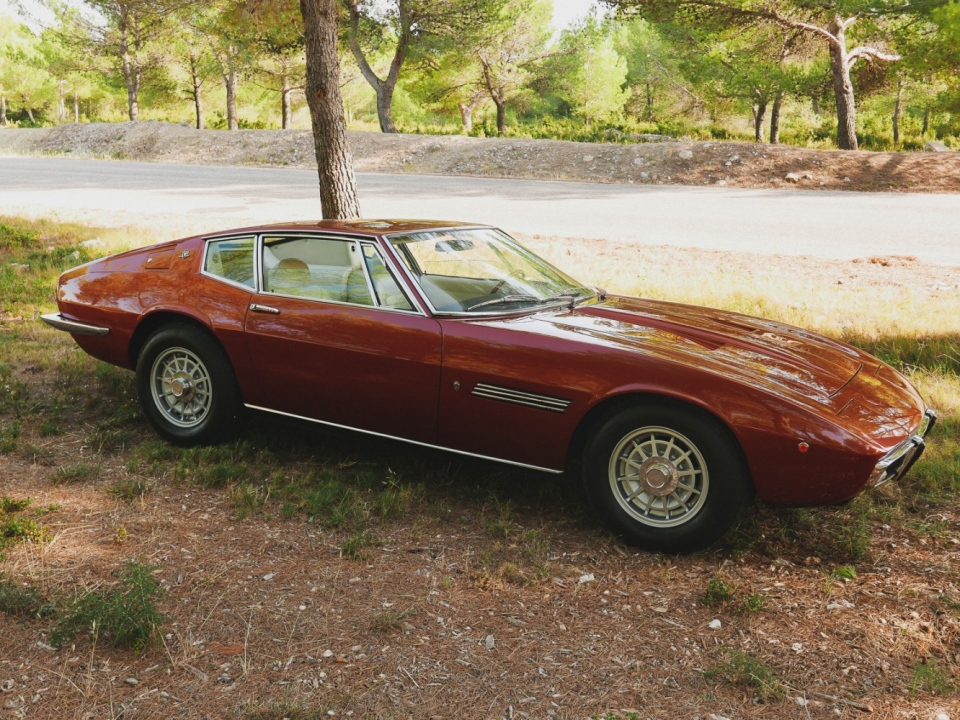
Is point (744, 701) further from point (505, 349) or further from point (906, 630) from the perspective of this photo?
point (505, 349)

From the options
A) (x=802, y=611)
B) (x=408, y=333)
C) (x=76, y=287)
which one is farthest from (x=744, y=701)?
(x=76, y=287)

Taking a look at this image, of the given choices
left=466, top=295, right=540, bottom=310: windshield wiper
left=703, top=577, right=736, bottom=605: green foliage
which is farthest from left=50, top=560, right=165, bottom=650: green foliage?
left=703, top=577, right=736, bottom=605: green foliage

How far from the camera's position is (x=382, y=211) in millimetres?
14453

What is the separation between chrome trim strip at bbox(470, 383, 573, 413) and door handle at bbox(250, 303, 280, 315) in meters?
1.29

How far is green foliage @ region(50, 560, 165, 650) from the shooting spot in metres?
3.00

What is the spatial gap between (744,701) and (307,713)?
4.69ft

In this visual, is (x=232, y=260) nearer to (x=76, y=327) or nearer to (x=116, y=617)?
(x=76, y=327)

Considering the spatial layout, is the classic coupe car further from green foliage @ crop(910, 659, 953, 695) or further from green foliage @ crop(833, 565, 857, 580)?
green foliage @ crop(910, 659, 953, 695)

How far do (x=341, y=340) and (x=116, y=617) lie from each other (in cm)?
174

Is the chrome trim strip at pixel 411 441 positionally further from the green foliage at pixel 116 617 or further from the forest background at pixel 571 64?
the forest background at pixel 571 64

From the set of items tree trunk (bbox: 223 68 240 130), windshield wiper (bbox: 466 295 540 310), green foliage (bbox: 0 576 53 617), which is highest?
tree trunk (bbox: 223 68 240 130)

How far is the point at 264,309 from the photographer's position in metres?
4.58

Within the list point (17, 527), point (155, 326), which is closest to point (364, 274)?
point (155, 326)

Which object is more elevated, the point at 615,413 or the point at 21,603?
the point at 615,413
